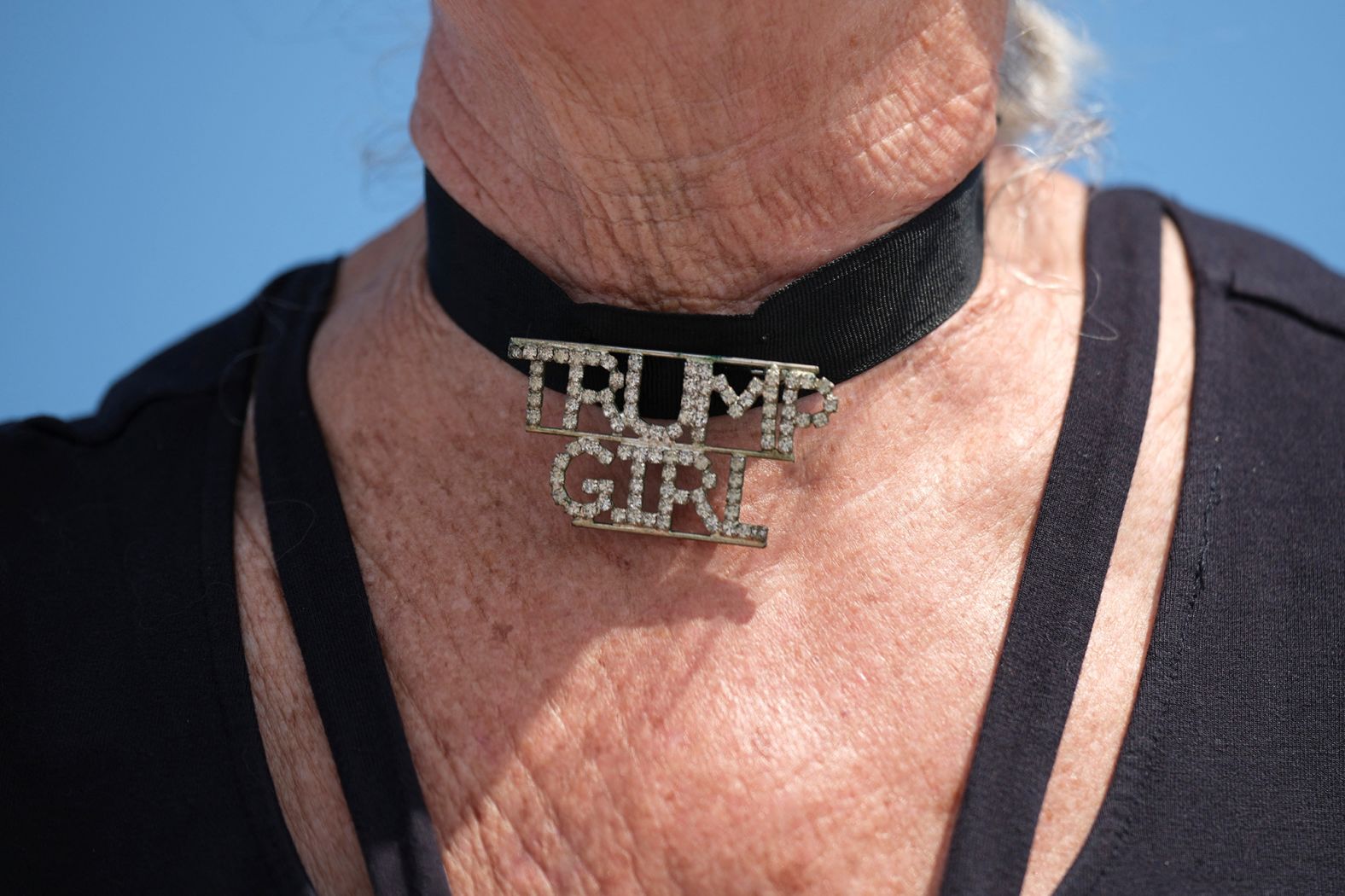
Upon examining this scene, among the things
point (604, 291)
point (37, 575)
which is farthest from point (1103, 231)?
point (37, 575)

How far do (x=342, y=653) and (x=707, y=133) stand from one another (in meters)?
0.49

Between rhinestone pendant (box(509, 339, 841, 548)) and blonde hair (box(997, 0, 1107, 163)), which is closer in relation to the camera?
rhinestone pendant (box(509, 339, 841, 548))

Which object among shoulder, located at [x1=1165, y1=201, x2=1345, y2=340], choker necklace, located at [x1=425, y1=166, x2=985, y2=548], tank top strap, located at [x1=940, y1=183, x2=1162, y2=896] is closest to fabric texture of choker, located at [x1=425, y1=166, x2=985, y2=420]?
choker necklace, located at [x1=425, y1=166, x2=985, y2=548]

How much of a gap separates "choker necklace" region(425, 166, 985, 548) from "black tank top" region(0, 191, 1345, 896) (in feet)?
0.57

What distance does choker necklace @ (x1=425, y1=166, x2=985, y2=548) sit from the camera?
0.89 meters

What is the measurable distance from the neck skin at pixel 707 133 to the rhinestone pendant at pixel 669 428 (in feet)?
0.31

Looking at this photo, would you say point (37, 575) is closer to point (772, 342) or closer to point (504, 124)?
point (504, 124)

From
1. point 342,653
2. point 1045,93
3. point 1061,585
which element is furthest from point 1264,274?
point 342,653

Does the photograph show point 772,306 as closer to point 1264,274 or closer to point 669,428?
point 669,428

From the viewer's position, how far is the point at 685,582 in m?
0.93

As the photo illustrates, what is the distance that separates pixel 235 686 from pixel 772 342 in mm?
498

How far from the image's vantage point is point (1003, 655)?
0.87 metres

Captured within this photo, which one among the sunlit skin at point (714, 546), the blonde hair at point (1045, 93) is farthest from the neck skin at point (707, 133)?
the blonde hair at point (1045, 93)

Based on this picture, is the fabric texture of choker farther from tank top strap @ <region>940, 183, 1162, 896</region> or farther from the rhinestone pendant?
tank top strap @ <region>940, 183, 1162, 896</region>
